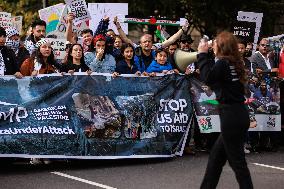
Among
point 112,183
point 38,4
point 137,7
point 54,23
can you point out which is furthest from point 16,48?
point 38,4

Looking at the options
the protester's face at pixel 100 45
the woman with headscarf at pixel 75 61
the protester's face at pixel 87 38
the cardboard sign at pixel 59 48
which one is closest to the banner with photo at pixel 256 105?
the protester's face at pixel 100 45

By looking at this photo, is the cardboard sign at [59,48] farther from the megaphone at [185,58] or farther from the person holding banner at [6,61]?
the megaphone at [185,58]

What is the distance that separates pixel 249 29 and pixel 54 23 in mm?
3812

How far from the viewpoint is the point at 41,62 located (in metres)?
10.7

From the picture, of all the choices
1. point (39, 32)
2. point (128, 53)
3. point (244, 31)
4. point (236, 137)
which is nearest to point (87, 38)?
point (39, 32)

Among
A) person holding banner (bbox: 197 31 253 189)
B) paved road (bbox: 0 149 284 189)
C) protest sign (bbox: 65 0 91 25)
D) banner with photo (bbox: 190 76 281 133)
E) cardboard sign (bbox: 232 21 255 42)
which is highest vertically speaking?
protest sign (bbox: 65 0 91 25)

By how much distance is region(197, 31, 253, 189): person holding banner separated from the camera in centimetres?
743

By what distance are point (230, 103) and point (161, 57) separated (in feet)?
14.2

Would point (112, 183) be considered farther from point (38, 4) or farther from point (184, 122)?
point (38, 4)

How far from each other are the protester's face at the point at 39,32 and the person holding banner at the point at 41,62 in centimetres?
119

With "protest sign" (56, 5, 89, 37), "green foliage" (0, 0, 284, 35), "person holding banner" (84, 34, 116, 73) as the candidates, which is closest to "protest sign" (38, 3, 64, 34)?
"protest sign" (56, 5, 89, 37)

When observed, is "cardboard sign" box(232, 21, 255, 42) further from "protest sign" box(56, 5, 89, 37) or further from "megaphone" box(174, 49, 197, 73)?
"megaphone" box(174, 49, 197, 73)

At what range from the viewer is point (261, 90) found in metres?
12.9

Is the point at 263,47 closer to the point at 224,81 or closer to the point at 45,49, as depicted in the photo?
the point at 45,49
